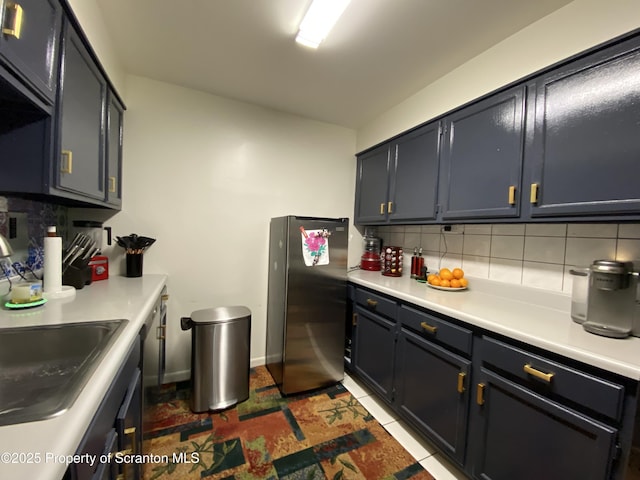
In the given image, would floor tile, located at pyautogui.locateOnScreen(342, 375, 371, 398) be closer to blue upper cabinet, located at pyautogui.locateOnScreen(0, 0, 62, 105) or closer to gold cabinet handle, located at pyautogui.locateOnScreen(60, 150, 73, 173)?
gold cabinet handle, located at pyautogui.locateOnScreen(60, 150, 73, 173)

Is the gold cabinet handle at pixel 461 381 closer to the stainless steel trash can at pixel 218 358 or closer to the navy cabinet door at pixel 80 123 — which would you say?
the stainless steel trash can at pixel 218 358

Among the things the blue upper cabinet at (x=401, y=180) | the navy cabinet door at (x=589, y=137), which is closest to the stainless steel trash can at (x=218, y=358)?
the blue upper cabinet at (x=401, y=180)

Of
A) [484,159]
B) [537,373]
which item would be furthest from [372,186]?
[537,373]

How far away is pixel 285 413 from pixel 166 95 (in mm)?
2551

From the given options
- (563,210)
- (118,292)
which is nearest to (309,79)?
(563,210)

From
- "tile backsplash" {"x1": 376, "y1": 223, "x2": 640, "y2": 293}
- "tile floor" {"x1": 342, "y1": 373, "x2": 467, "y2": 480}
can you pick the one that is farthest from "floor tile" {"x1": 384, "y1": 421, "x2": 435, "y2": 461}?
"tile backsplash" {"x1": 376, "y1": 223, "x2": 640, "y2": 293}

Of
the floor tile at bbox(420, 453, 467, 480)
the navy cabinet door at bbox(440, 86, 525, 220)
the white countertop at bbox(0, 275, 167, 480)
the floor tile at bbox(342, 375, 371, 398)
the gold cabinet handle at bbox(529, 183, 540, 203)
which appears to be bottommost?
the floor tile at bbox(342, 375, 371, 398)

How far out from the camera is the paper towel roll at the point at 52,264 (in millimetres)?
1274

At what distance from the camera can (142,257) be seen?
191 cm

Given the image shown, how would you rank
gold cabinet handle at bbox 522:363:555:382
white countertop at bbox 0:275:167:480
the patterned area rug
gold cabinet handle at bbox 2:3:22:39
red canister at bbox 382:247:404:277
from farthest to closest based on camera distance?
red canister at bbox 382:247:404:277 → the patterned area rug → gold cabinet handle at bbox 522:363:555:382 → gold cabinet handle at bbox 2:3:22:39 → white countertop at bbox 0:275:167:480

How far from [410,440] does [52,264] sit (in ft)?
7.34

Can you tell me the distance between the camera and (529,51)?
4.39ft

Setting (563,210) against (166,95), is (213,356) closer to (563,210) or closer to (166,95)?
(166,95)

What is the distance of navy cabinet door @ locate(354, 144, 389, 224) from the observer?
2.36 m
